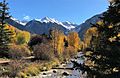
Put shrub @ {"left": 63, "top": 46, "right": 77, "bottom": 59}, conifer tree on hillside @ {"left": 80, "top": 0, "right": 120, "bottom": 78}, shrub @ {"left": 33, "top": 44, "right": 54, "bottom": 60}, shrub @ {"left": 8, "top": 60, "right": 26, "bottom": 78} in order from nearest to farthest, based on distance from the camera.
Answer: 1. conifer tree on hillside @ {"left": 80, "top": 0, "right": 120, "bottom": 78}
2. shrub @ {"left": 8, "top": 60, "right": 26, "bottom": 78}
3. shrub @ {"left": 33, "top": 44, "right": 54, "bottom": 60}
4. shrub @ {"left": 63, "top": 46, "right": 77, "bottom": 59}

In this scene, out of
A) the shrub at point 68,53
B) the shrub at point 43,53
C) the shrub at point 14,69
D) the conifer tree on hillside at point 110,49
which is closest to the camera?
the conifer tree on hillside at point 110,49

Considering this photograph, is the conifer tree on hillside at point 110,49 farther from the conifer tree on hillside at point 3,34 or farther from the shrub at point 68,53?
the shrub at point 68,53

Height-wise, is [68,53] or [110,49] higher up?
A: [110,49]

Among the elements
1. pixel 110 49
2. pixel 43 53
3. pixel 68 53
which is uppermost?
pixel 110 49

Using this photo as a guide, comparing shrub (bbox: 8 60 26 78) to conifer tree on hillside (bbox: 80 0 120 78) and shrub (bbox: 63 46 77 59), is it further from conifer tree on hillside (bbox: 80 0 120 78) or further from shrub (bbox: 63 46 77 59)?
shrub (bbox: 63 46 77 59)

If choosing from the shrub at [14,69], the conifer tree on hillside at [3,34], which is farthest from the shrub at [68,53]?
the shrub at [14,69]

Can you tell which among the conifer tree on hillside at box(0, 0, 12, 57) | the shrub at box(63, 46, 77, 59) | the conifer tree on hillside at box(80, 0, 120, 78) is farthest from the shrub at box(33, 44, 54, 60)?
the conifer tree on hillside at box(80, 0, 120, 78)

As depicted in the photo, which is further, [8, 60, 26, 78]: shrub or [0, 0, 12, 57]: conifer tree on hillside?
[0, 0, 12, 57]: conifer tree on hillside

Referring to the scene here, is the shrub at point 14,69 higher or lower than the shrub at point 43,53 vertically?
lower

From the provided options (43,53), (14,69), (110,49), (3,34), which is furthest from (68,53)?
(110,49)

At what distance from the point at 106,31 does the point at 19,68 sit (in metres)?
33.9

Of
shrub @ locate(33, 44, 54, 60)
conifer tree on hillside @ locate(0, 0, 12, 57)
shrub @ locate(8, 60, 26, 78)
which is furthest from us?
shrub @ locate(33, 44, 54, 60)

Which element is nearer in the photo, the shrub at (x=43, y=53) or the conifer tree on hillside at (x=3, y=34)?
the conifer tree on hillside at (x=3, y=34)

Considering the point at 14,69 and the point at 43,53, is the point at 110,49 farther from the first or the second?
the point at 43,53
